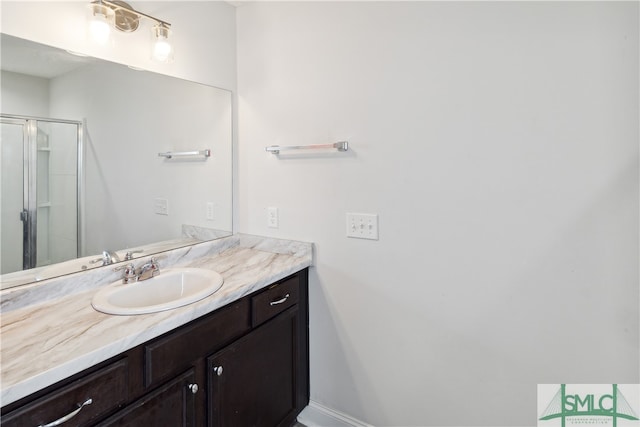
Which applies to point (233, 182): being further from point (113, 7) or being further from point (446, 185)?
point (446, 185)

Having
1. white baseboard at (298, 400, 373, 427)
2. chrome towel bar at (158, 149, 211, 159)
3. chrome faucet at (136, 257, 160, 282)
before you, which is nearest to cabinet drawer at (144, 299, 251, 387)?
chrome faucet at (136, 257, 160, 282)

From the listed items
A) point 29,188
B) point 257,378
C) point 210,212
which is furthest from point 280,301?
point 29,188

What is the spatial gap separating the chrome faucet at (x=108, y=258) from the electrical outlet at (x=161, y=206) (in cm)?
28

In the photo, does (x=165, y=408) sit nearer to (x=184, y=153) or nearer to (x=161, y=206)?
(x=161, y=206)

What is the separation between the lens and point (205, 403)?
1.14 m

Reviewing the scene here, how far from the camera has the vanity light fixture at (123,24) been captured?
4.12ft

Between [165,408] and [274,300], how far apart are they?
1.85 ft

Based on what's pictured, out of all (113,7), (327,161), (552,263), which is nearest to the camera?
(552,263)

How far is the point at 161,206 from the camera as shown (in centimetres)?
160

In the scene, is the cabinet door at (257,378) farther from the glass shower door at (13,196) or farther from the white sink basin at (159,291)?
the glass shower door at (13,196)

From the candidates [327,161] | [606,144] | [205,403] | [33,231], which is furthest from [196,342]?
[606,144]

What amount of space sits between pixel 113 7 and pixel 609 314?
2179 mm

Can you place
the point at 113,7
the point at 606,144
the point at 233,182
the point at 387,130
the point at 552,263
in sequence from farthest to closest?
the point at 233,182, the point at 387,130, the point at 113,7, the point at 552,263, the point at 606,144

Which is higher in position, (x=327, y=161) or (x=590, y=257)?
(x=327, y=161)
